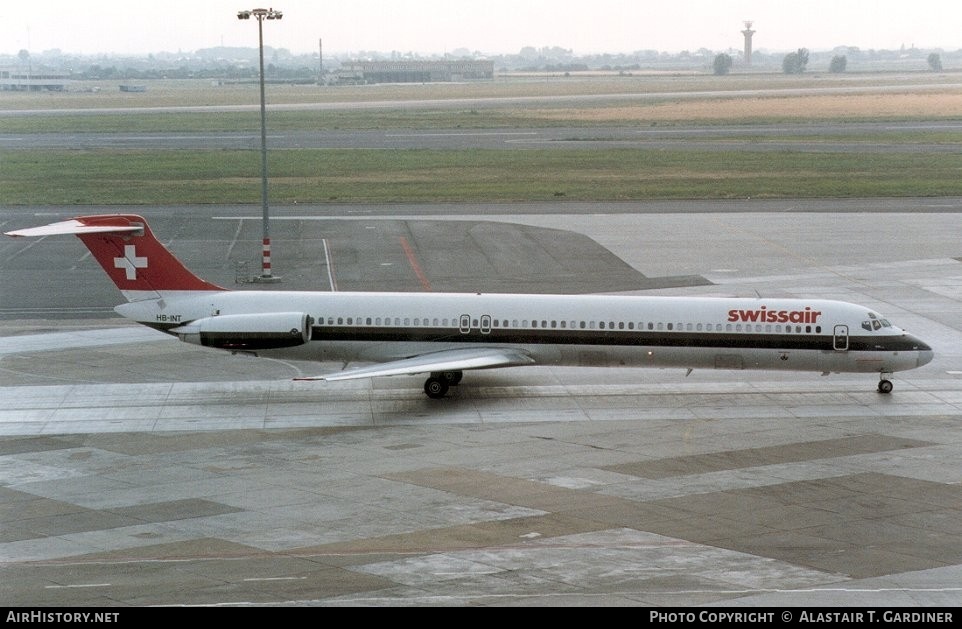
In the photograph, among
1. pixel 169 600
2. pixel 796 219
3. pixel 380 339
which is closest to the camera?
pixel 169 600

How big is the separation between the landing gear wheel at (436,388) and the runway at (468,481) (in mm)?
371

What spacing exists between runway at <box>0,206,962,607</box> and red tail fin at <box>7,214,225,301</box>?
2937 mm

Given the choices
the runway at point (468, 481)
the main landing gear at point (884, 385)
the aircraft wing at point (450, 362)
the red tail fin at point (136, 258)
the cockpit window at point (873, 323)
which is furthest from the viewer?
the red tail fin at point (136, 258)

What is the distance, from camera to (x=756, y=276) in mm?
57656

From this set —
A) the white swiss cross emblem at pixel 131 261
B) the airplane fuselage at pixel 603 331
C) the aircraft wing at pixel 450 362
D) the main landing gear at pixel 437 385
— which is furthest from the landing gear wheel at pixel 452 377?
the white swiss cross emblem at pixel 131 261

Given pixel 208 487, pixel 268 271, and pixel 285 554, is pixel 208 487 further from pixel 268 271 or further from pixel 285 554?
pixel 268 271

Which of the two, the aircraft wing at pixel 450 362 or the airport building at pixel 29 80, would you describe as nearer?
the aircraft wing at pixel 450 362

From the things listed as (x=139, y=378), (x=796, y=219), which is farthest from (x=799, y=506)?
(x=796, y=219)

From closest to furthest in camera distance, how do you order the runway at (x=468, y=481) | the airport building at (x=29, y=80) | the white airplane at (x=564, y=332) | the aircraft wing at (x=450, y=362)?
the runway at (x=468, y=481)
the aircraft wing at (x=450, y=362)
the white airplane at (x=564, y=332)
the airport building at (x=29, y=80)

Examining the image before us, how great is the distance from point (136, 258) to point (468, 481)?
46.2 ft

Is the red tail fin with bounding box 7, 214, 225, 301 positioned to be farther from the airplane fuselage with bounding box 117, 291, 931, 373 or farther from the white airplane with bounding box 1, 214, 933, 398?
the airplane fuselage with bounding box 117, 291, 931, 373

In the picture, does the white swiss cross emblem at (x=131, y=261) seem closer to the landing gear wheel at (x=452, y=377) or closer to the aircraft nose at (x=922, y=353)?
the landing gear wheel at (x=452, y=377)

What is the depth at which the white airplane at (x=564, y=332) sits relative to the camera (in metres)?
37.1

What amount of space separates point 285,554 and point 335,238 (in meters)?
44.2
